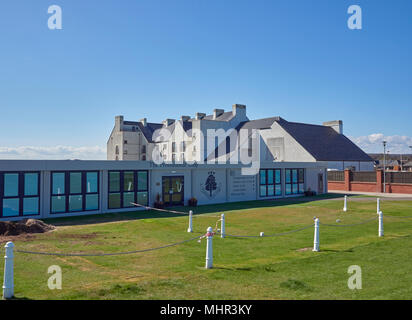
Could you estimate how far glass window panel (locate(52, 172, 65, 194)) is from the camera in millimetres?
20609

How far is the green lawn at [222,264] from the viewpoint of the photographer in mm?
7527

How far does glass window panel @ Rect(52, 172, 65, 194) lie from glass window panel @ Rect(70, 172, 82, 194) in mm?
535

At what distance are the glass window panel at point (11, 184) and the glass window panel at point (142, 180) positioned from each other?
7731 millimetres

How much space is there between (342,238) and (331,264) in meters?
4.59

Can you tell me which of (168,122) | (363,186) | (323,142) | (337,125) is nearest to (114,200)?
(363,186)

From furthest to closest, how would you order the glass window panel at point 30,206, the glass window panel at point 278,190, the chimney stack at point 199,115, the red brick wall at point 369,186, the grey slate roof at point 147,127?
the grey slate roof at point 147,127, the chimney stack at point 199,115, the red brick wall at point 369,186, the glass window panel at point 278,190, the glass window panel at point 30,206

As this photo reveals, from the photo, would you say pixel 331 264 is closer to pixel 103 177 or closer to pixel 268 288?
pixel 268 288

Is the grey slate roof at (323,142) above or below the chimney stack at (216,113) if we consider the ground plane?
below

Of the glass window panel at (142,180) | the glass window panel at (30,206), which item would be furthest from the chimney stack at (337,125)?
the glass window panel at (30,206)

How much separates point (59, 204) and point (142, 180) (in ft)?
19.3

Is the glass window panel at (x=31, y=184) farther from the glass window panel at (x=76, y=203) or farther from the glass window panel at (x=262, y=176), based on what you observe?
the glass window panel at (x=262, y=176)

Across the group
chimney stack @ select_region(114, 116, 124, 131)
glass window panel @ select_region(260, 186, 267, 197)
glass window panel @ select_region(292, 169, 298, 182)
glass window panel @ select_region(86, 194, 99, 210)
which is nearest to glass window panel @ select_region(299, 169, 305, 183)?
glass window panel @ select_region(292, 169, 298, 182)
